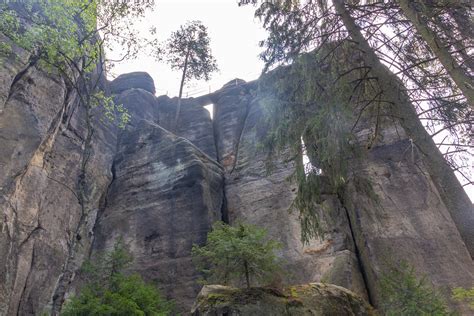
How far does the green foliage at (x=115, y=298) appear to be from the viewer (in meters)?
8.84

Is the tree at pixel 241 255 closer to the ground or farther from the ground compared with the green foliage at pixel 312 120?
closer to the ground

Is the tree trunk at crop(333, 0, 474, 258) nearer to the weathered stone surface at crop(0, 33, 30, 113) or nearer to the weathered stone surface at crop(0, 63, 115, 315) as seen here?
the weathered stone surface at crop(0, 63, 115, 315)

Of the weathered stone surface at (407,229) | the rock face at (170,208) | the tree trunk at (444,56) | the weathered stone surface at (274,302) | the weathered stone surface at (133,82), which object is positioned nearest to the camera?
the tree trunk at (444,56)

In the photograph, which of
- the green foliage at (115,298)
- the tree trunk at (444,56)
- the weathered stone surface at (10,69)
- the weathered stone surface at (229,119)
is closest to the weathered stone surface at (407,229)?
the tree trunk at (444,56)

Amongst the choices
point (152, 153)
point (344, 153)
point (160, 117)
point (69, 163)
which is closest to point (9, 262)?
point (69, 163)

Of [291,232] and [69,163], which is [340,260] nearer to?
[291,232]

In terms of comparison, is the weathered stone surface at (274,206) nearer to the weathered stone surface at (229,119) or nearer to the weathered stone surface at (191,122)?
the weathered stone surface at (229,119)

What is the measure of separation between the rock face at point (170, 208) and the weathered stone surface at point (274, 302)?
Result: 0.17 feet

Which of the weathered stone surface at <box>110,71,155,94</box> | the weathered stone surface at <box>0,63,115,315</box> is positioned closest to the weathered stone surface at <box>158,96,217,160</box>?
the weathered stone surface at <box>110,71,155,94</box>

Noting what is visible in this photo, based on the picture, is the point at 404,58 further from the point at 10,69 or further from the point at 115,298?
the point at 10,69

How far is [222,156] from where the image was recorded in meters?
21.3

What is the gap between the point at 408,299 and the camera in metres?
9.59

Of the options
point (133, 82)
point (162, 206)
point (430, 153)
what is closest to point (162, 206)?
point (162, 206)

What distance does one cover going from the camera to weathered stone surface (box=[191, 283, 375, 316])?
323 inches
